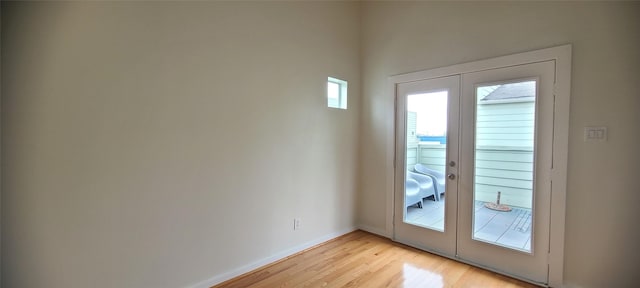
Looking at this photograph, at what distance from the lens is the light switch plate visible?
7.23ft

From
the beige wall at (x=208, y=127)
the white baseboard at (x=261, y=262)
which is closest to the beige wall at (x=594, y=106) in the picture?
the beige wall at (x=208, y=127)

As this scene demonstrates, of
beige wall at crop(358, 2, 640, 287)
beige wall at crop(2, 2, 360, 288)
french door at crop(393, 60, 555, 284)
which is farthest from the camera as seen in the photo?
french door at crop(393, 60, 555, 284)

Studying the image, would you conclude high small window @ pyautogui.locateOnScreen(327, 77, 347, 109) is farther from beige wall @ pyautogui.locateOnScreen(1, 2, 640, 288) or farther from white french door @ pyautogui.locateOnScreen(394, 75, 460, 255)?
white french door @ pyautogui.locateOnScreen(394, 75, 460, 255)

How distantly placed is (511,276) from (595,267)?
2.05ft

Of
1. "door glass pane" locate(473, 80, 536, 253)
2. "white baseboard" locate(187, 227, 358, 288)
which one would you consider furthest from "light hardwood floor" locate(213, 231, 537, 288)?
"door glass pane" locate(473, 80, 536, 253)

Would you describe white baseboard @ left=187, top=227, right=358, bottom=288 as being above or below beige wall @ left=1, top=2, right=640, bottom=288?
below

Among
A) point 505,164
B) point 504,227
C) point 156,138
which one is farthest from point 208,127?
point 504,227

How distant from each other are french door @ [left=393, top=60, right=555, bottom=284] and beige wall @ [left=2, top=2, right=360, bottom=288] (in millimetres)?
1206

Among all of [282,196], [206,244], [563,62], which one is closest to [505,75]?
[563,62]

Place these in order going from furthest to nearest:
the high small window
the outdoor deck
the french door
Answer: the high small window, the outdoor deck, the french door

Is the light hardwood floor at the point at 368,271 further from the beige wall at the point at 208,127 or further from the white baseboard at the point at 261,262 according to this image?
the beige wall at the point at 208,127

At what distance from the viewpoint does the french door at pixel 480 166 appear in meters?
2.51

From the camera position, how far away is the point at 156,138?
6.88ft

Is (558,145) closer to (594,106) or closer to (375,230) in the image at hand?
(594,106)
